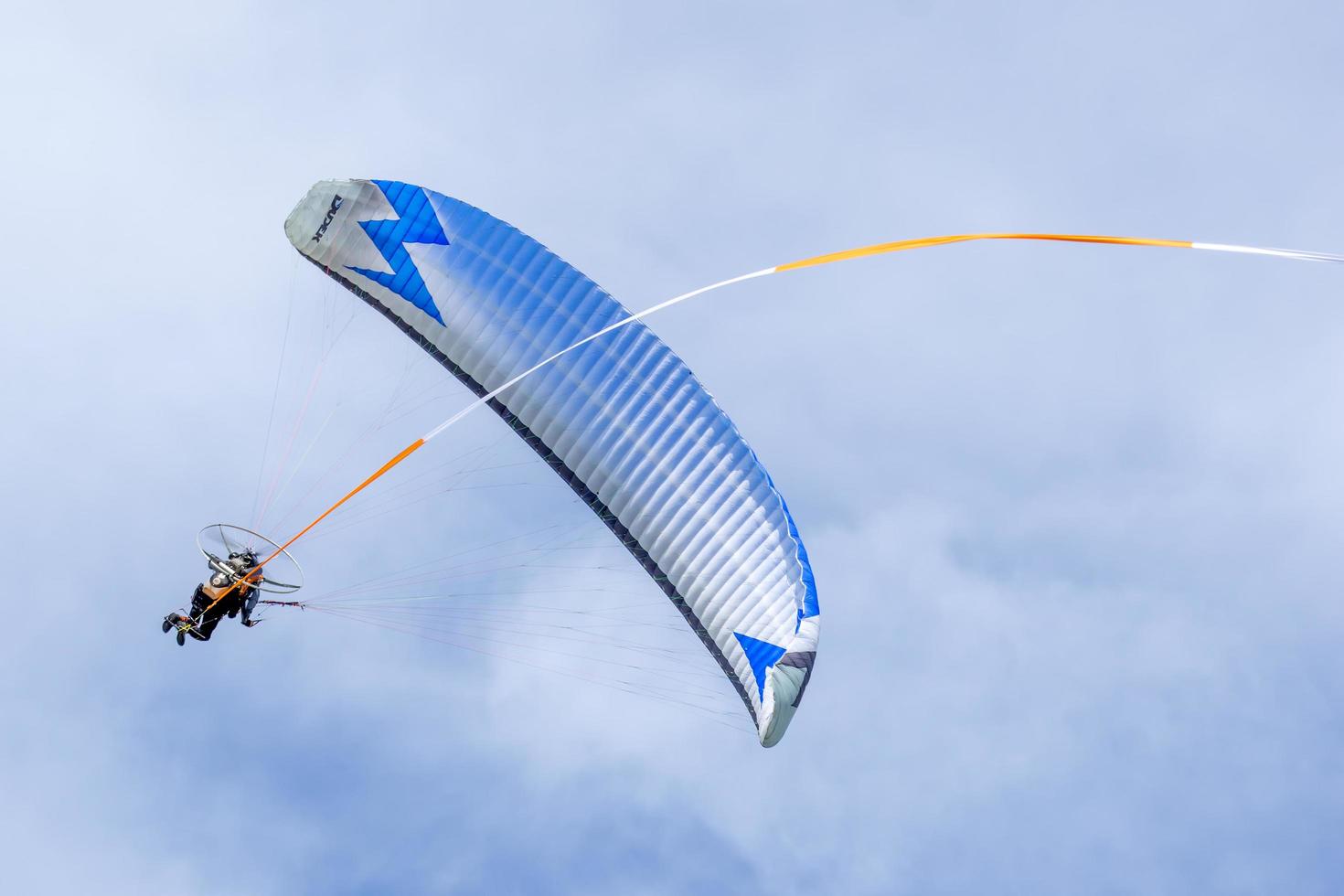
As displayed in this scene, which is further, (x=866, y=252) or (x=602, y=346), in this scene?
(x=602, y=346)

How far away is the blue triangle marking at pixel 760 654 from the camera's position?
78.8ft

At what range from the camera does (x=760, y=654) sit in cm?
2420

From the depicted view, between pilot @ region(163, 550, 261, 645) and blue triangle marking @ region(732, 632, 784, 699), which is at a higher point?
blue triangle marking @ region(732, 632, 784, 699)

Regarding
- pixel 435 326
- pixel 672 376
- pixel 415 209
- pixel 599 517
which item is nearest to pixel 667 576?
pixel 599 517

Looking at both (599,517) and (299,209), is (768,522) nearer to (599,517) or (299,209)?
(599,517)

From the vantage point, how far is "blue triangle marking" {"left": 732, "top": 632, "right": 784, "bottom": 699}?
24016mm

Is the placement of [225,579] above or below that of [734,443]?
below

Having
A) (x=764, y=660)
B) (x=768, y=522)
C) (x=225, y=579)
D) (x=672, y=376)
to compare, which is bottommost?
(x=225, y=579)

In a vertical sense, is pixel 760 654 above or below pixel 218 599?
above

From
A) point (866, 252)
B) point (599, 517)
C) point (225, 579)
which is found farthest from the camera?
point (599, 517)

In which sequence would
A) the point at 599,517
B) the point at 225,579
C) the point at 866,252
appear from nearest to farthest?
the point at 866,252 → the point at 225,579 → the point at 599,517

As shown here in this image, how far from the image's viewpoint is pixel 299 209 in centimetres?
2511

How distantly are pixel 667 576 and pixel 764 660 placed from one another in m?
2.27

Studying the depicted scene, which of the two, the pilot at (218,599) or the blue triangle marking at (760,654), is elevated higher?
the blue triangle marking at (760,654)
